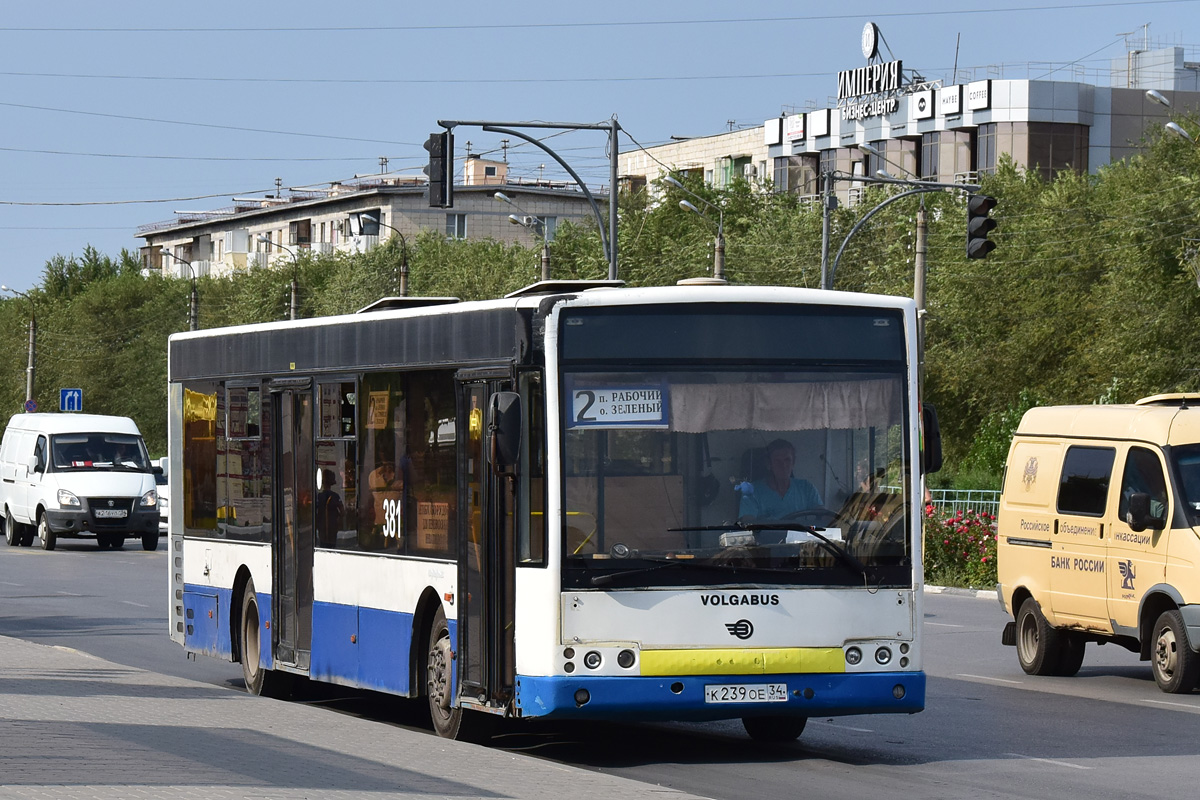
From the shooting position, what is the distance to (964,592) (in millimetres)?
28672

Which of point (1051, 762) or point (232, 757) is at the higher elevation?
point (232, 757)

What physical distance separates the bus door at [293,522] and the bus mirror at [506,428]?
11.8ft

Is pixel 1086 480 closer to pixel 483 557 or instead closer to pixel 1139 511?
pixel 1139 511

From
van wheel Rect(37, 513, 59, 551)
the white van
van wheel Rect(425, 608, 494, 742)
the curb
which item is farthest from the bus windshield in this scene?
van wheel Rect(37, 513, 59, 551)

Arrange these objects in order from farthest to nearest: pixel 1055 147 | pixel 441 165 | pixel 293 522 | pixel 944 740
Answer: pixel 1055 147 → pixel 441 165 → pixel 293 522 → pixel 944 740

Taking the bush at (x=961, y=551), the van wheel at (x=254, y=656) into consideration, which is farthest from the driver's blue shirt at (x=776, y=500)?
the bush at (x=961, y=551)

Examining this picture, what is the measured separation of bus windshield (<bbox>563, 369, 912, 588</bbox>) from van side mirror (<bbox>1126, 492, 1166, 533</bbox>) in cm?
505

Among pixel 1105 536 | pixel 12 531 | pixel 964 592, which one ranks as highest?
pixel 1105 536

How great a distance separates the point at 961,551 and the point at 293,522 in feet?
54.8

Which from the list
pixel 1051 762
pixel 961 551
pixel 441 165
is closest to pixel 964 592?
pixel 961 551

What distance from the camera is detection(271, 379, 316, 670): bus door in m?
14.5

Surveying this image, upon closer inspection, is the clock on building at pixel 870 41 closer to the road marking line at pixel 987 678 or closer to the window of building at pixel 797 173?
the window of building at pixel 797 173

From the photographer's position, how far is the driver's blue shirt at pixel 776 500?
11250 mm

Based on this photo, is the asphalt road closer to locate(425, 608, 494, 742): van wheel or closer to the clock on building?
locate(425, 608, 494, 742): van wheel
